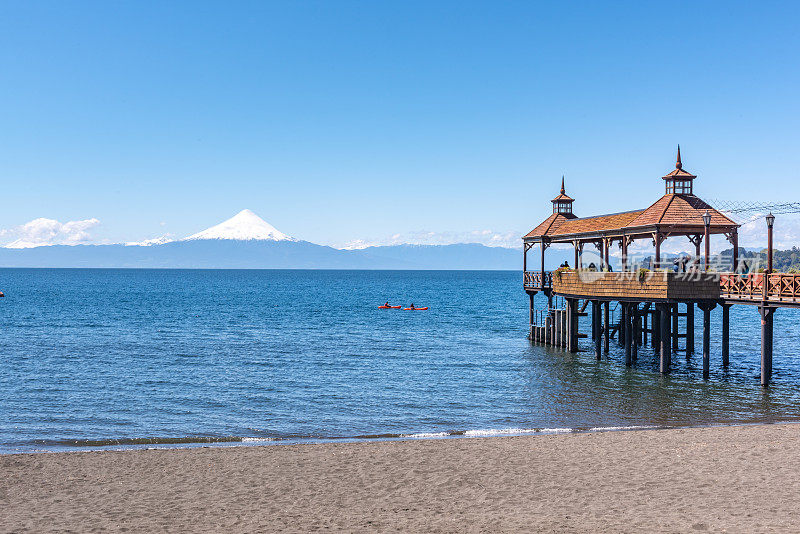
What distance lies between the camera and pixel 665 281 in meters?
28.8

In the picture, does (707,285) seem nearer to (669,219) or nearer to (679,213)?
(669,219)

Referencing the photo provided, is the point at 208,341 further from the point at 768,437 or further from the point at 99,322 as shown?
the point at 768,437

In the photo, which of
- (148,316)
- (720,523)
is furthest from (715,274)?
(148,316)

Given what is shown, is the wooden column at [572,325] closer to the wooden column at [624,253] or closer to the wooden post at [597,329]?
the wooden post at [597,329]

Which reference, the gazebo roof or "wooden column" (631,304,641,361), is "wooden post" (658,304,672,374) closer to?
the gazebo roof

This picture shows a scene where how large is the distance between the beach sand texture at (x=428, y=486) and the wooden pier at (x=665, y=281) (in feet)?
31.3

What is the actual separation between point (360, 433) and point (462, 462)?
5.01m

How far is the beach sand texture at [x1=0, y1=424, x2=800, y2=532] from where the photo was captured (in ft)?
36.1

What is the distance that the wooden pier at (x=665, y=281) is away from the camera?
26234mm

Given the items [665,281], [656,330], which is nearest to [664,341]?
[665,281]

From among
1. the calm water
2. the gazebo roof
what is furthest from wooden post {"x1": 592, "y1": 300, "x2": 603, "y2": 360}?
the gazebo roof

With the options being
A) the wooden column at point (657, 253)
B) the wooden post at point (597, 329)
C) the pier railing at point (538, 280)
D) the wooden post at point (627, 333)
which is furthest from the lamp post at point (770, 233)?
the pier railing at point (538, 280)

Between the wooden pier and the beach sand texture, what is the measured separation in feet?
31.3

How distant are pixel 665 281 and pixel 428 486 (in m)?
19.0
